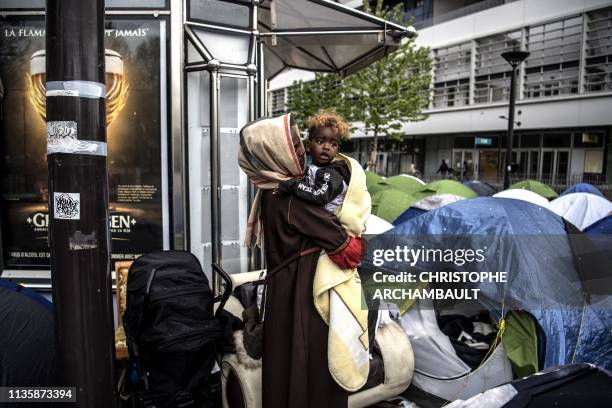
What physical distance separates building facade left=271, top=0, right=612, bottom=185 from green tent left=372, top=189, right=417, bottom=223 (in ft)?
54.1

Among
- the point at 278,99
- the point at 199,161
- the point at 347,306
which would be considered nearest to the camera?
the point at 347,306

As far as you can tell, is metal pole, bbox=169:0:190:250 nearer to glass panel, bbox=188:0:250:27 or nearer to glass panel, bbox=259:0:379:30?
glass panel, bbox=188:0:250:27

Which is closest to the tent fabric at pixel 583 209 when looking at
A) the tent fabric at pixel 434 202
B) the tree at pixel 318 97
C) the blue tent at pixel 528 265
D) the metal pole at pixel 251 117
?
the tent fabric at pixel 434 202

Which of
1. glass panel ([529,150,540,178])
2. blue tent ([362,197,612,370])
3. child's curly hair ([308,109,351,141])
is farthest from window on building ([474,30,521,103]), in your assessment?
child's curly hair ([308,109,351,141])

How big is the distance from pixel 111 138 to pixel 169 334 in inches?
80.3

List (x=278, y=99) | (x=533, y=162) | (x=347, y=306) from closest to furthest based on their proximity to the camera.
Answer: (x=347, y=306)
(x=533, y=162)
(x=278, y=99)

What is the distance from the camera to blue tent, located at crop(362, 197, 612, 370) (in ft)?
10.1

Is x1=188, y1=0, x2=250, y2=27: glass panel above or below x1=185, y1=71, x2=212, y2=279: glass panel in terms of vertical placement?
above

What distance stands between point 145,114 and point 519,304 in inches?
126

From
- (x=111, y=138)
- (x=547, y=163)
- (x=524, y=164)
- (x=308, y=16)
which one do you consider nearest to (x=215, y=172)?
(x=111, y=138)

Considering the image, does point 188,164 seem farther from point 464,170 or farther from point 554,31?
point 464,170

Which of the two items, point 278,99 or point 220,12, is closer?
point 220,12

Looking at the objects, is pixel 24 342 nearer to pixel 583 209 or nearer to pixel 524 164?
pixel 583 209

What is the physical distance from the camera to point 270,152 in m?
2.34
